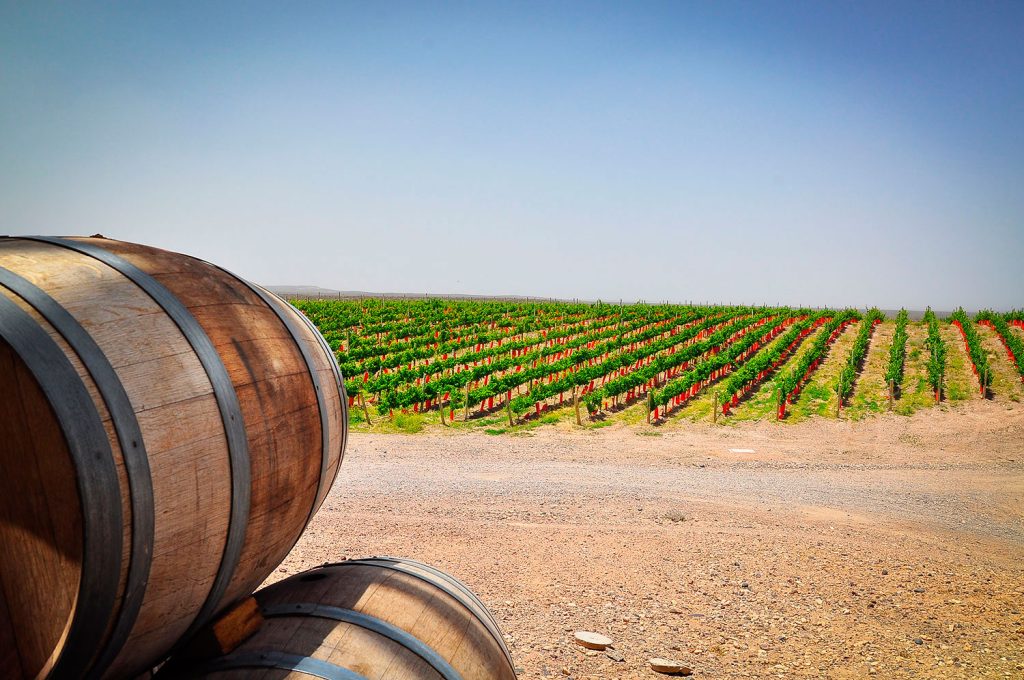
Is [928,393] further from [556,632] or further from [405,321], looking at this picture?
[405,321]

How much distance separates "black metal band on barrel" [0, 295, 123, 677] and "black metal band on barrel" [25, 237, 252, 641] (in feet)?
1.18

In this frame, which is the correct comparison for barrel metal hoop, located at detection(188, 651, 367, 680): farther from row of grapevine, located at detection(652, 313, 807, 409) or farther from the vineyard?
row of grapevine, located at detection(652, 313, 807, 409)

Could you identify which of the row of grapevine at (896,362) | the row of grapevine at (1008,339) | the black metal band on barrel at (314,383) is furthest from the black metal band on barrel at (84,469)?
the row of grapevine at (1008,339)

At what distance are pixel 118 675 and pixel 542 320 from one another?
147ft

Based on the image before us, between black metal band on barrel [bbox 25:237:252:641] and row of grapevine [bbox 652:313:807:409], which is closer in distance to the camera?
black metal band on barrel [bbox 25:237:252:641]

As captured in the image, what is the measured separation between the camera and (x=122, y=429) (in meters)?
1.68

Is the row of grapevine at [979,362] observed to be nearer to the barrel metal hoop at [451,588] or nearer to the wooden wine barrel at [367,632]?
the barrel metal hoop at [451,588]

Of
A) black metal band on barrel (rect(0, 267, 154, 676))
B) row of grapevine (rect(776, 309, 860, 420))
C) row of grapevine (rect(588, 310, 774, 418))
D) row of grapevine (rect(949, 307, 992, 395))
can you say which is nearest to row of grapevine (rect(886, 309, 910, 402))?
row of grapevine (rect(949, 307, 992, 395))

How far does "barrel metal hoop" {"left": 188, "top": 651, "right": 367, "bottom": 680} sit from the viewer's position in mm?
2080

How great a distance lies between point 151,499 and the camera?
172 centimetres

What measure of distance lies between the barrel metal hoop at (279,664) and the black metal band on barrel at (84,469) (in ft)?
1.96

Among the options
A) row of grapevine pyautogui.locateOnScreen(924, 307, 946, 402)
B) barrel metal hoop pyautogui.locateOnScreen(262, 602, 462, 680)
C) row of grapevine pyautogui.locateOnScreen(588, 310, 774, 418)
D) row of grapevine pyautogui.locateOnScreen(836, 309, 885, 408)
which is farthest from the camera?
row of grapevine pyautogui.locateOnScreen(836, 309, 885, 408)

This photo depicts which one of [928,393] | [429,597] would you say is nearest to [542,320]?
[928,393]

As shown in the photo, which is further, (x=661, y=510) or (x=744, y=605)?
(x=661, y=510)
